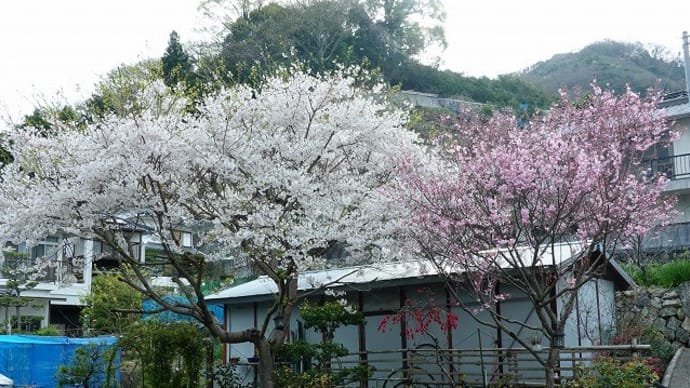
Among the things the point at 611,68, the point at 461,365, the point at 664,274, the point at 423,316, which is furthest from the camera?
the point at 611,68

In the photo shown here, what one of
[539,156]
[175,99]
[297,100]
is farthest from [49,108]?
[539,156]

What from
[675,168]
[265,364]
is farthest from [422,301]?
[675,168]

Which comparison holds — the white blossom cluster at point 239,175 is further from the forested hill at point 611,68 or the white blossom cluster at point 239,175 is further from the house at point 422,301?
the forested hill at point 611,68

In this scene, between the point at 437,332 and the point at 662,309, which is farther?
the point at 662,309

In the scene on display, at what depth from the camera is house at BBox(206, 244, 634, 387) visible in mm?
12797

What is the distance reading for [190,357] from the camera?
12.8m

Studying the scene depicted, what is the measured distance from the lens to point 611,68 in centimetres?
5112

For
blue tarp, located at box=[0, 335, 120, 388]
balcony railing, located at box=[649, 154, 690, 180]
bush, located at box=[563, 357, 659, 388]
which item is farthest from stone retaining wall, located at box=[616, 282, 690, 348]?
blue tarp, located at box=[0, 335, 120, 388]

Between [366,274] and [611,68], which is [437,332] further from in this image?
[611,68]

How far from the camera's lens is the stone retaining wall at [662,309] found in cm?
1443

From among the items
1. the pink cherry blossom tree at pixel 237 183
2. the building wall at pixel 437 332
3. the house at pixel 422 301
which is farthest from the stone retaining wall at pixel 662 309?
the pink cherry blossom tree at pixel 237 183

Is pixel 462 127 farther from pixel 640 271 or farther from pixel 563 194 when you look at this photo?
pixel 563 194

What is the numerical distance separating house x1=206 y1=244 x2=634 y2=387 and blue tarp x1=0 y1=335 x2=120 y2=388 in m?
4.11

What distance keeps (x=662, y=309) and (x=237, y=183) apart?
922cm
